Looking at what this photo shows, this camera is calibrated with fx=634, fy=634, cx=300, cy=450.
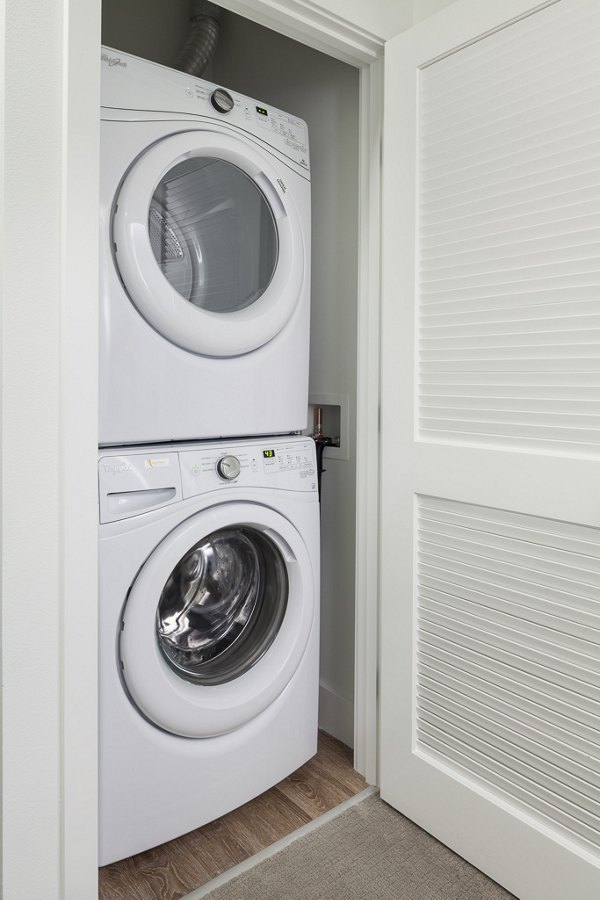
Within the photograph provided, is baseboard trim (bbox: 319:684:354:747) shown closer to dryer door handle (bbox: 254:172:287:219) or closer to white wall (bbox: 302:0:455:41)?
dryer door handle (bbox: 254:172:287:219)

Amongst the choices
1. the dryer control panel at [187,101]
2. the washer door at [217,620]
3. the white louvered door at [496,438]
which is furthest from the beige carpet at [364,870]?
the dryer control panel at [187,101]

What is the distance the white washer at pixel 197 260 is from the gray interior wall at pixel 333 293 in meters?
0.22

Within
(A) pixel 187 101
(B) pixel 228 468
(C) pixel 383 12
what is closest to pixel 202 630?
(B) pixel 228 468

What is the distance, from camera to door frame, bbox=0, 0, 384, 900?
3.43 feet

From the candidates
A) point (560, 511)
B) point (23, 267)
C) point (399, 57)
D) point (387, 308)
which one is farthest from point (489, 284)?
point (23, 267)

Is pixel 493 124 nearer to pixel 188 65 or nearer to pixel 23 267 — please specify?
pixel 23 267

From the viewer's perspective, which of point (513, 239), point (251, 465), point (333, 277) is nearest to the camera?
point (513, 239)

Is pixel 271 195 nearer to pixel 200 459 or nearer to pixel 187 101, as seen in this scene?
pixel 187 101

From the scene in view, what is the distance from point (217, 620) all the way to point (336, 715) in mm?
627

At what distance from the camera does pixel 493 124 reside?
1.30 metres

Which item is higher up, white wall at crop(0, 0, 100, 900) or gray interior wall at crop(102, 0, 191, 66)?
gray interior wall at crop(102, 0, 191, 66)

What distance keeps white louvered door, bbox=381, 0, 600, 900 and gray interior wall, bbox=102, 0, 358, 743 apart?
319 millimetres

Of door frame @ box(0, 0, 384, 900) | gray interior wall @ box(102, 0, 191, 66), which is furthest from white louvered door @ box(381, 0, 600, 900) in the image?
gray interior wall @ box(102, 0, 191, 66)

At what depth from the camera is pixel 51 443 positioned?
110cm
